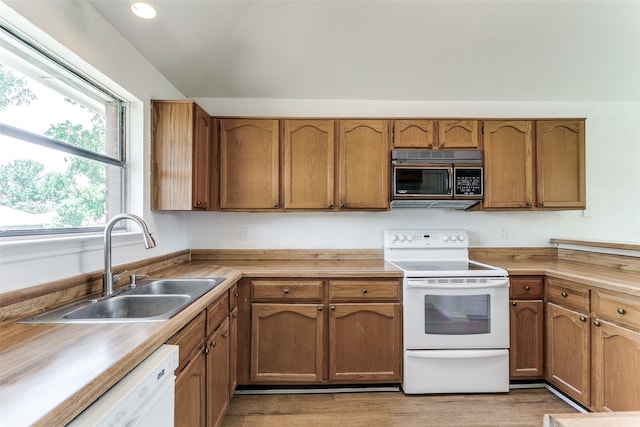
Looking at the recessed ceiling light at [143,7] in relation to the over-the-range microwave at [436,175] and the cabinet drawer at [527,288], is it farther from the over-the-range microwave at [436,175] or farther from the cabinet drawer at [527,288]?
the cabinet drawer at [527,288]

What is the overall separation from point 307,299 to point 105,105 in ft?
5.96

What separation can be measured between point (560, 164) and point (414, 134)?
1.26 metres

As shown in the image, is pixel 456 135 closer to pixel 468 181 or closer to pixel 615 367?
pixel 468 181

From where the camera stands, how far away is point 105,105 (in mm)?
1859

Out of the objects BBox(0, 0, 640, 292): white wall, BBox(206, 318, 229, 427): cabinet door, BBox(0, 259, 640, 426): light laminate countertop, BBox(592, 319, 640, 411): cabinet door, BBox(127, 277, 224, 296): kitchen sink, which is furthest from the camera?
BBox(0, 0, 640, 292): white wall

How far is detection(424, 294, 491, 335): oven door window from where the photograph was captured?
85.4 inches

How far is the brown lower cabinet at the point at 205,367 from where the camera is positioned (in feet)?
4.00

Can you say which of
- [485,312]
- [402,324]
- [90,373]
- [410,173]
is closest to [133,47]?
[90,373]

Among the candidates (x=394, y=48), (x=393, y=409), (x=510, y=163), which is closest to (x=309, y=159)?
(x=394, y=48)

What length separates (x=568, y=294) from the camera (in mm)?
2051

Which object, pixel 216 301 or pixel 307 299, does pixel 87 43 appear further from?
pixel 307 299

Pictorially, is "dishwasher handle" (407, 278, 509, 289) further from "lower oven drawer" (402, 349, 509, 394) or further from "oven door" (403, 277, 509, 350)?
"lower oven drawer" (402, 349, 509, 394)

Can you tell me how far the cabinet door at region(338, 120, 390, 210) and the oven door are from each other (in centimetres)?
73

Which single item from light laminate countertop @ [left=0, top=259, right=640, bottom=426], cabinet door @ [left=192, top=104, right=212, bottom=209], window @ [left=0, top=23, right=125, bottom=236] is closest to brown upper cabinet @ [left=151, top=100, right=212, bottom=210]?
cabinet door @ [left=192, top=104, right=212, bottom=209]
